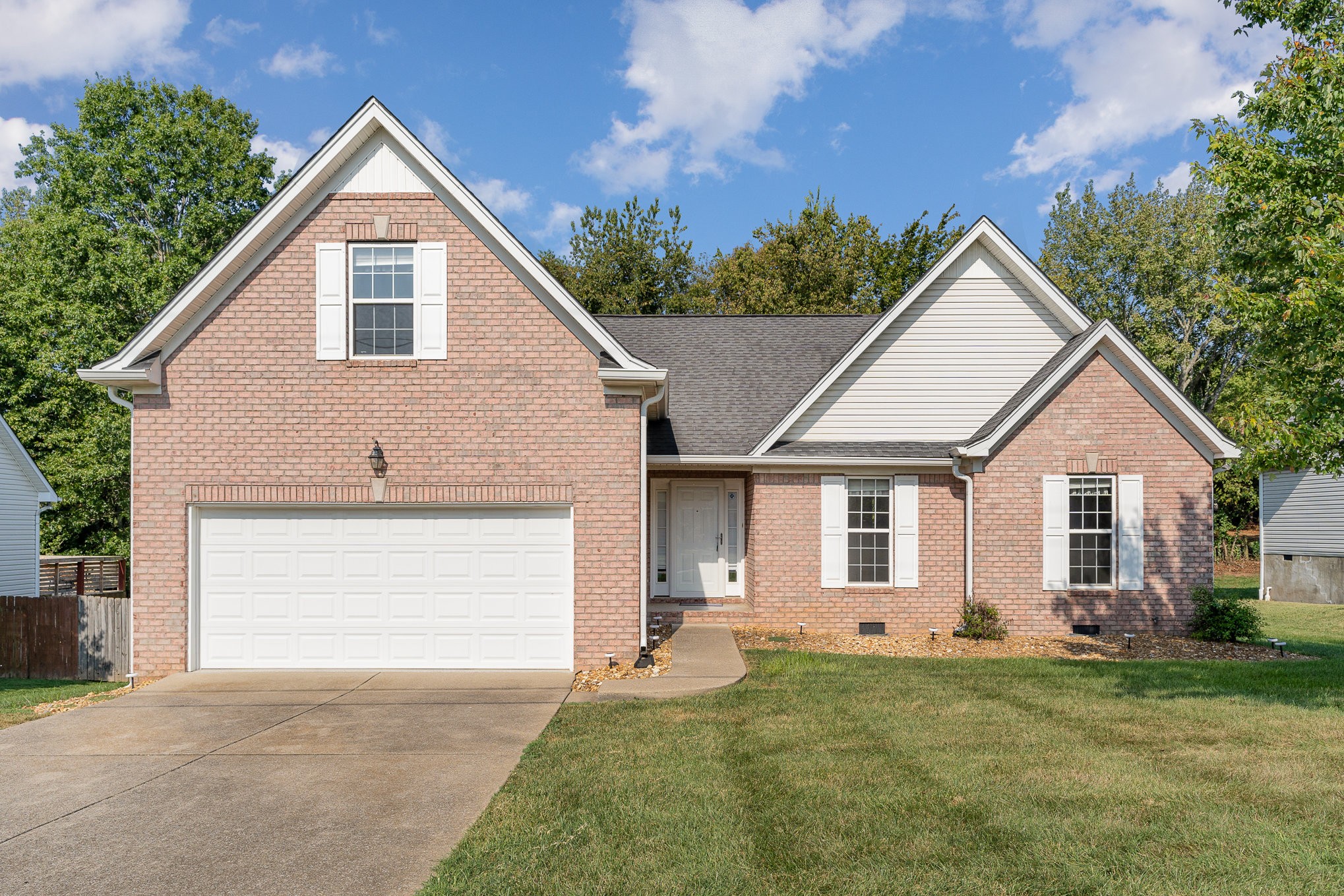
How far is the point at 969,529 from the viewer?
14.4 meters

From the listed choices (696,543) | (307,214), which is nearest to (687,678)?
(696,543)

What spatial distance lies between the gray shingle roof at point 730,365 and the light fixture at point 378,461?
17.6 ft

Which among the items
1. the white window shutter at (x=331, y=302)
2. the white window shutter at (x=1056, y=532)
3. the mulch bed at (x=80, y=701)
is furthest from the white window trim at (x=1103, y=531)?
the mulch bed at (x=80, y=701)

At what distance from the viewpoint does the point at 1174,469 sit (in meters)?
14.1

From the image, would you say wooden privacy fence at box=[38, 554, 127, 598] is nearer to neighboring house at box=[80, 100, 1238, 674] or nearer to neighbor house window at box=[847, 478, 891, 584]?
neighboring house at box=[80, 100, 1238, 674]

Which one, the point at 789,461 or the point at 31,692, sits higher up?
the point at 789,461

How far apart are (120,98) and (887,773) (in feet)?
115

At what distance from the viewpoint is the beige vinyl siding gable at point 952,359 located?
1549cm

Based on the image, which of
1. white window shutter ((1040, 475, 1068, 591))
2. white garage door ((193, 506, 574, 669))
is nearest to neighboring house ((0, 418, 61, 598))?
white garage door ((193, 506, 574, 669))

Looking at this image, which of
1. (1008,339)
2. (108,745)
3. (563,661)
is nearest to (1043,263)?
(1008,339)

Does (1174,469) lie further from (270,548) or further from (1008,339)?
(270,548)

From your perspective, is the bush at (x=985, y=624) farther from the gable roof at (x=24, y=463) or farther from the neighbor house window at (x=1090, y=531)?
the gable roof at (x=24, y=463)

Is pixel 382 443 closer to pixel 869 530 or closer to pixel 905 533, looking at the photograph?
pixel 869 530

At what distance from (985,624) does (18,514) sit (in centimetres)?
2572
